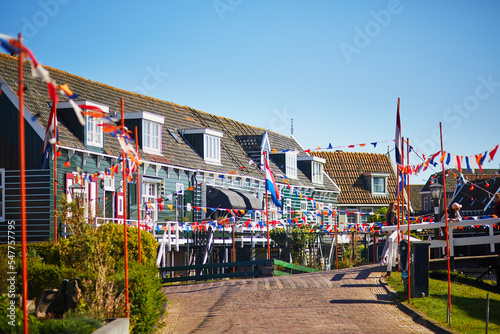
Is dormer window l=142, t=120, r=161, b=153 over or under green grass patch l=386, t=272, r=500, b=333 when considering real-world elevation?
over

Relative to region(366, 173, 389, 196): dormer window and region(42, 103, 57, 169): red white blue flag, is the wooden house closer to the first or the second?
region(42, 103, 57, 169): red white blue flag

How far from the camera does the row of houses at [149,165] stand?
20172 millimetres

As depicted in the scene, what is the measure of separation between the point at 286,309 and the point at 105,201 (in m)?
11.1

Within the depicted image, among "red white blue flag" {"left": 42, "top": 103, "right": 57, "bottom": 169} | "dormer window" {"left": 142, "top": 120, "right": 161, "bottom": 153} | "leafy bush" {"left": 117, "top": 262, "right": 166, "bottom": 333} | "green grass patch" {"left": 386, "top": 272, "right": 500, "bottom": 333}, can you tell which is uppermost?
"dormer window" {"left": 142, "top": 120, "right": 161, "bottom": 153}

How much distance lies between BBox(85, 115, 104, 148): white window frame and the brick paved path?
653cm

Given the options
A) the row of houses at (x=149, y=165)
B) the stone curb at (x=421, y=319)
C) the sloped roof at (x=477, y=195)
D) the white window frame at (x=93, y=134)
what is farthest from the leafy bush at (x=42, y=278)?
the sloped roof at (x=477, y=195)

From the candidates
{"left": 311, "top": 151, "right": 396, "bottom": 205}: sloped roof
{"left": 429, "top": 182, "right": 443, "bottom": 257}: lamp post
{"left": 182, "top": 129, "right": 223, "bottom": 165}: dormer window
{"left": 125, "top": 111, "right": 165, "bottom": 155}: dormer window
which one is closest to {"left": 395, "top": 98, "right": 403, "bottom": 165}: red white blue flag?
{"left": 429, "top": 182, "right": 443, "bottom": 257}: lamp post

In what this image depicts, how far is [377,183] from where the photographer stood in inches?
1934

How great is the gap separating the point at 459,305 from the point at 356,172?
35941 millimetres

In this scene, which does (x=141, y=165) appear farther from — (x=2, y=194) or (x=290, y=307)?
(x=290, y=307)

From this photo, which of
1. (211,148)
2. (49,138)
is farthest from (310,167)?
(49,138)

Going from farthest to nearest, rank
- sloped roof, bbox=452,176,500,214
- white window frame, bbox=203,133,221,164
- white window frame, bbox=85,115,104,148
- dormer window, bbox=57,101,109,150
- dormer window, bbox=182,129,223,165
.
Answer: sloped roof, bbox=452,176,500,214
white window frame, bbox=203,133,221,164
dormer window, bbox=182,129,223,165
white window frame, bbox=85,115,104,148
dormer window, bbox=57,101,109,150

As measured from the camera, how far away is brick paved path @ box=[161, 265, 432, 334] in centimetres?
1122

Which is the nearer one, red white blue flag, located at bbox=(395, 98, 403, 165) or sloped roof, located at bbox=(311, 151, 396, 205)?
red white blue flag, located at bbox=(395, 98, 403, 165)
